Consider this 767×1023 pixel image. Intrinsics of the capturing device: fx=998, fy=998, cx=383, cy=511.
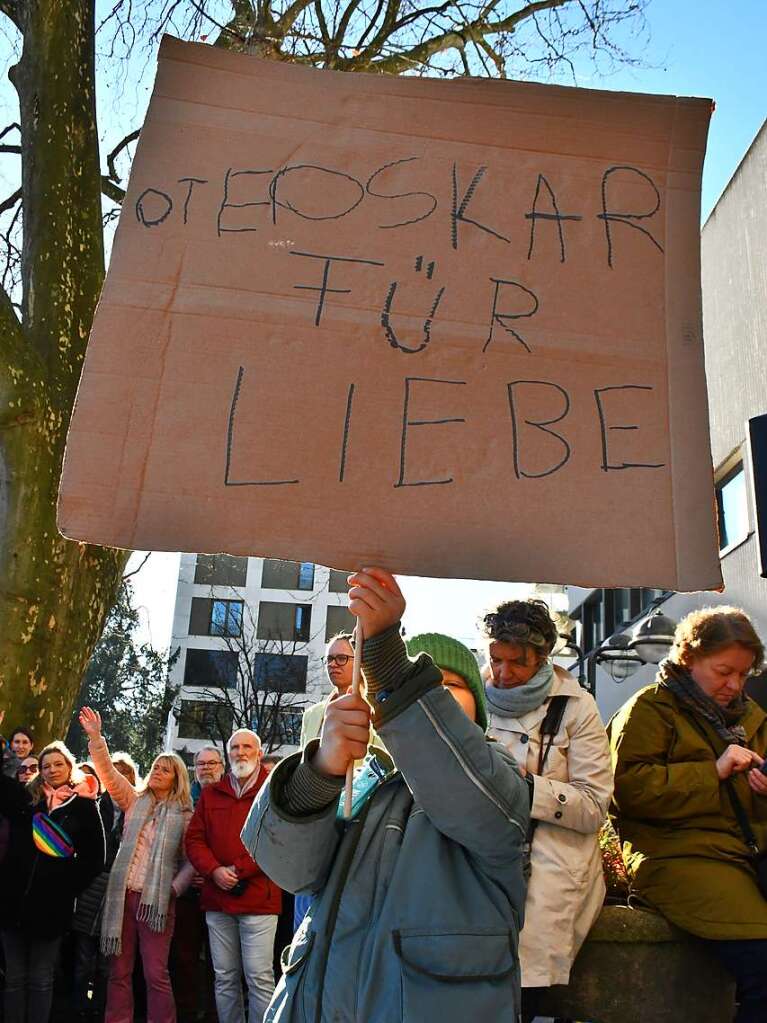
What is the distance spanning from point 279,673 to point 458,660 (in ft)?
147

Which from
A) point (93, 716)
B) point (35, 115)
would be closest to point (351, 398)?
point (93, 716)

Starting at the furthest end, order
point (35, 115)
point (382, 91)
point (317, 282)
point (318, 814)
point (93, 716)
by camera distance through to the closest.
Answer: 1. point (35, 115)
2. point (93, 716)
3. point (382, 91)
4. point (317, 282)
5. point (318, 814)

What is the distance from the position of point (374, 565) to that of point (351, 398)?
1.30 ft

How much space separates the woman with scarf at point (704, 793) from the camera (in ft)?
10.3

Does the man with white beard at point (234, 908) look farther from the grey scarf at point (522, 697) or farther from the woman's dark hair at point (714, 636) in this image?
the woman's dark hair at point (714, 636)

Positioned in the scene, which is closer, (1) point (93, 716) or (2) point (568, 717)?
(2) point (568, 717)

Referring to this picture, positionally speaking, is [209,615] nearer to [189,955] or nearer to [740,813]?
[189,955]

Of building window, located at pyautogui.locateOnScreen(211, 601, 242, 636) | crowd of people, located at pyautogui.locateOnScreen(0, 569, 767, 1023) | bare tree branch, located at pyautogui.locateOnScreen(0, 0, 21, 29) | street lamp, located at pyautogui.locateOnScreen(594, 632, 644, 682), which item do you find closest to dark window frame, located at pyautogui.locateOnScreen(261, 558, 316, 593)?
building window, located at pyautogui.locateOnScreen(211, 601, 242, 636)

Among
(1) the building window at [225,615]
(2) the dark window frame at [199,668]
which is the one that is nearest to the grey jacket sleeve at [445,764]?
(1) the building window at [225,615]

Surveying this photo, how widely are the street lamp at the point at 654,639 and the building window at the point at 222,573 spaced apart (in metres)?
47.2

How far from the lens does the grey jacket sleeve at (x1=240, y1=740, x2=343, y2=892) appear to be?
206 centimetres

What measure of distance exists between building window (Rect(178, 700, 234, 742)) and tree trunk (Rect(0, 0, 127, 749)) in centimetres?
3784

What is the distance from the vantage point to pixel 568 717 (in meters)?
3.40

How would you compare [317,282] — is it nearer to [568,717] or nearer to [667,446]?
[667,446]
